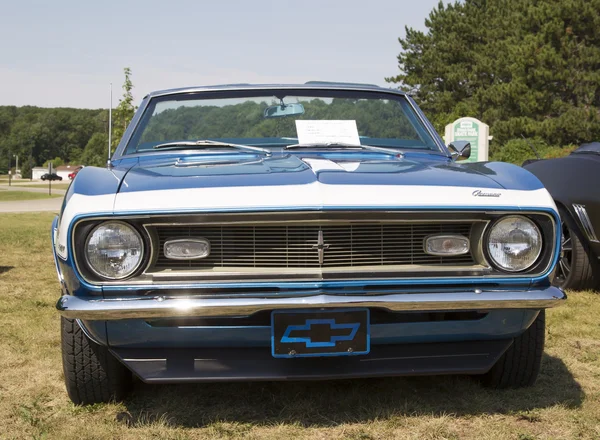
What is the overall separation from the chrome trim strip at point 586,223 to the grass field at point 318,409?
1377 millimetres

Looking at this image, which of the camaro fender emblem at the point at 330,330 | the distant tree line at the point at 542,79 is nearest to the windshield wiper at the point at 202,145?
the camaro fender emblem at the point at 330,330

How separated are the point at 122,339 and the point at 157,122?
163 cm

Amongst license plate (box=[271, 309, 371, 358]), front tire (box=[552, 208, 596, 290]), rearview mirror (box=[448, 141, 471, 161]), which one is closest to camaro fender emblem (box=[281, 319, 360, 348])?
license plate (box=[271, 309, 371, 358])

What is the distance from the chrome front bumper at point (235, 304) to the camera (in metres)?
2.39

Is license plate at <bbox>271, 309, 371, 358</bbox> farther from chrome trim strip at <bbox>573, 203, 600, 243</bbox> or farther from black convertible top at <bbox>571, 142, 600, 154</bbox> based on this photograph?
black convertible top at <bbox>571, 142, 600, 154</bbox>

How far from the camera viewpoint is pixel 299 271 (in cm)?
249

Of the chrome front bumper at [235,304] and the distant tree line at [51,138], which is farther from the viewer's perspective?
the distant tree line at [51,138]

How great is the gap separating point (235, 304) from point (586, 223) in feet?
10.9

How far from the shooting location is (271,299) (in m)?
2.43

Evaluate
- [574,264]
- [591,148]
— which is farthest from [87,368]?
[591,148]

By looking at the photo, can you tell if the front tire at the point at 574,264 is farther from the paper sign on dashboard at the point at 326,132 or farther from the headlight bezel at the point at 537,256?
the headlight bezel at the point at 537,256

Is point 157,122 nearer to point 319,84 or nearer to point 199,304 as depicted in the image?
point 319,84

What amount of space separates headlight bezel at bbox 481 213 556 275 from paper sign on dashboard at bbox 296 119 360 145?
117 cm

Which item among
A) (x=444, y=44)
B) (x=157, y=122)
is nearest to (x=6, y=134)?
(x=444, y=44)
